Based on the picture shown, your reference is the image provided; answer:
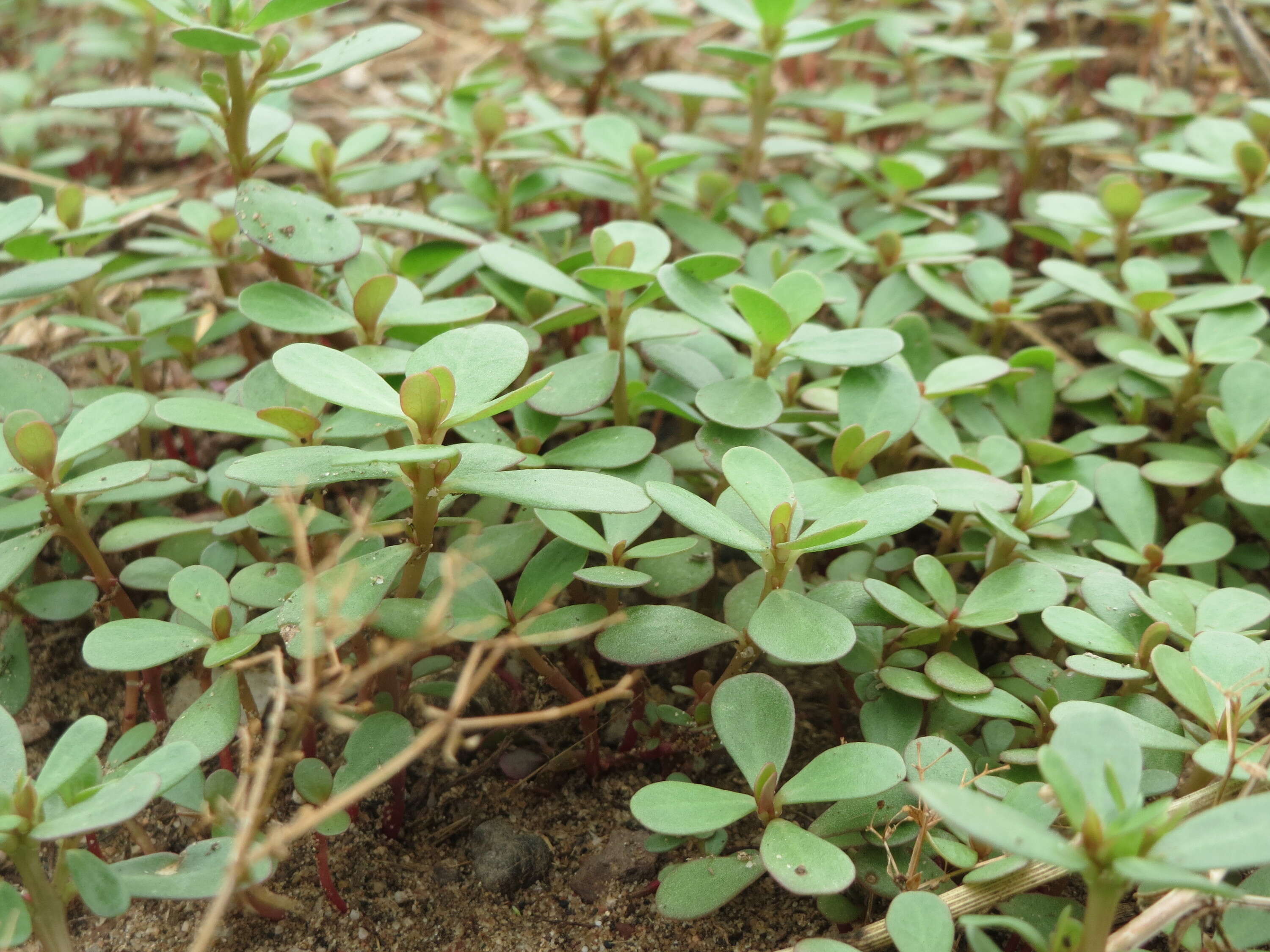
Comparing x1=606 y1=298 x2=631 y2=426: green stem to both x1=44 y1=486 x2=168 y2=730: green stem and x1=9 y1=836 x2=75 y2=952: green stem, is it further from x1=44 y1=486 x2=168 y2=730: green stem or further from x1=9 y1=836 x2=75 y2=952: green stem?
x1=9 y1=836 x2=75 y2=952: green stem

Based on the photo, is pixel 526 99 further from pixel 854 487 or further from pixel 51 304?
pixel 854 487

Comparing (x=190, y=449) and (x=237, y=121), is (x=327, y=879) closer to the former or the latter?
(x=190, y=449)

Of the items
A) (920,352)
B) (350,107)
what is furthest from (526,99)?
(920,352)

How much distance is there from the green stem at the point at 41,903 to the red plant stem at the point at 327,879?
25cm

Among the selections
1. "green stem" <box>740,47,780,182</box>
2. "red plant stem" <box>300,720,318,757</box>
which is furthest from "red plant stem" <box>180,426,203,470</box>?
"green stem" <box>740,47,780,182</box>

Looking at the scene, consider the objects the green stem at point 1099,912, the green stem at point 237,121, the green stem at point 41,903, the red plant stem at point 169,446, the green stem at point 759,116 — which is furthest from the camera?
the green stem at point 759,116

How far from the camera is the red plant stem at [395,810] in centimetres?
121

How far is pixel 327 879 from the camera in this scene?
44.6 inches

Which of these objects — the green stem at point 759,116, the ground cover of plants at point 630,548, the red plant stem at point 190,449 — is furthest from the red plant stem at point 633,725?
the green stem at point 759,116

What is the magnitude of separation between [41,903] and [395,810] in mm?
382

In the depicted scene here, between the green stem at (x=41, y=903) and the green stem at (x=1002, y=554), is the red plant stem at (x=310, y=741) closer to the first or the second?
the green stem at (x=41, y=903)

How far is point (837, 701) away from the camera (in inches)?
52.6

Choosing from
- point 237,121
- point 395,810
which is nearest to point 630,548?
point 395,810

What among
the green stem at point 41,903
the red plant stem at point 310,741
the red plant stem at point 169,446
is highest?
the red plant stem at point 169,446
